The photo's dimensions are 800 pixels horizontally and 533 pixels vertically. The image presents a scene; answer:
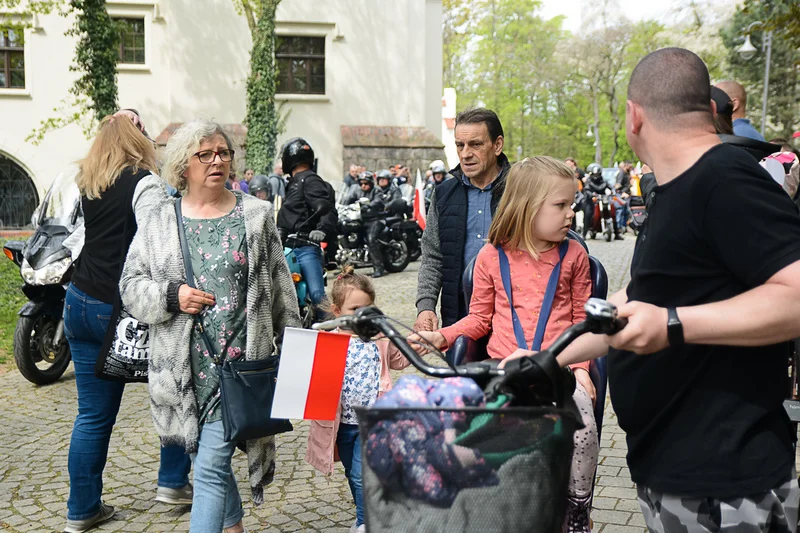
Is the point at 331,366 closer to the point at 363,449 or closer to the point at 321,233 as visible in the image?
the point at 363,449

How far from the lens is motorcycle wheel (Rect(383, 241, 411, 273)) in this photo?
1617 centimetres

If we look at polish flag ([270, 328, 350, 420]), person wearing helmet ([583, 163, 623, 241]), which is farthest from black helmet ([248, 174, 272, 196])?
polish flag ([270, 328, 350, 420])

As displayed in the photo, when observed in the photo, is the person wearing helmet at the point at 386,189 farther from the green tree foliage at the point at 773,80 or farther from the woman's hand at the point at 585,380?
the green tree foliage at the point at 773,80

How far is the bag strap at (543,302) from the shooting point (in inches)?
127

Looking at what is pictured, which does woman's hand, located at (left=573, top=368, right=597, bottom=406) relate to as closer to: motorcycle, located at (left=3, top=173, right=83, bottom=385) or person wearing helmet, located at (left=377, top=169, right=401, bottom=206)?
motorcycle, located at (left=3, top=173, right=83, bottom=385)

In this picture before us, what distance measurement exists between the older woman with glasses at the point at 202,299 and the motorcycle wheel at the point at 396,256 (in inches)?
481

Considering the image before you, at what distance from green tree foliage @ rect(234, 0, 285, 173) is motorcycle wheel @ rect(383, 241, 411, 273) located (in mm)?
11190

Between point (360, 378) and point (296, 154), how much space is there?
15.9 feet

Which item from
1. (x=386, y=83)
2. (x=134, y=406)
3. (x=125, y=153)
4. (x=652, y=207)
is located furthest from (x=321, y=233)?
(x=386, y=83)

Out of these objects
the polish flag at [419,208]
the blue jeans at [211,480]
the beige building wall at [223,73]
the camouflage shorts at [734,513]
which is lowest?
the blue jeans at [211,480]

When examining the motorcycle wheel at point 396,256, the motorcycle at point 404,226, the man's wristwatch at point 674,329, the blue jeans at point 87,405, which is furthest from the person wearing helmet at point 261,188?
the man's wristwatch at point 674,329

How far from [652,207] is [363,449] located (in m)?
0.92

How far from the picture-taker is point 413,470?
5.92ft

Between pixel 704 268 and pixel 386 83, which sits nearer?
pixel 704 268
